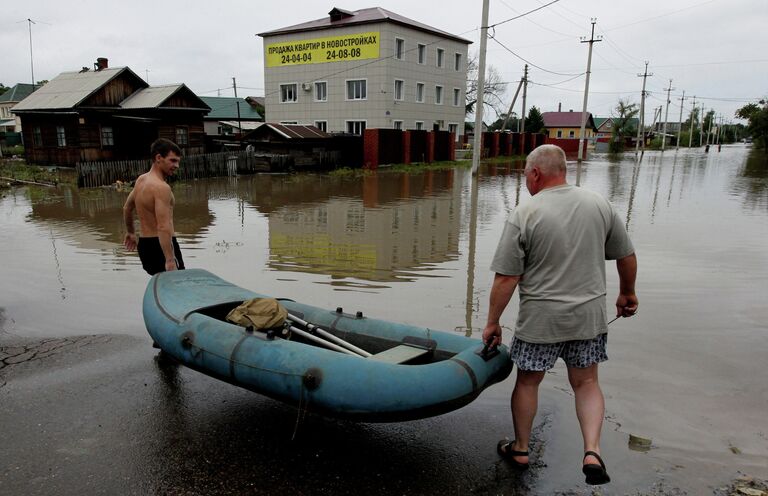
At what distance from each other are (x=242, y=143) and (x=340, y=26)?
11741 millimetres

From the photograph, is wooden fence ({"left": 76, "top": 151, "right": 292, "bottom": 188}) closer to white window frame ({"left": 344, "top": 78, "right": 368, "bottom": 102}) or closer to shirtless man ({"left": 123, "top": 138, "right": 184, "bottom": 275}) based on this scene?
white window frame ({"left": 344, "top": 78, "right": 368, "bottom": 102})

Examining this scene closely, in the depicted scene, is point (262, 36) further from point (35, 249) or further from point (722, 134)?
point (722, 134)

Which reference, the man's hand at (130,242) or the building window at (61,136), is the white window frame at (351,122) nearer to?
the building window at (61,136)

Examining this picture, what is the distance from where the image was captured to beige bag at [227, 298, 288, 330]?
13.5ft

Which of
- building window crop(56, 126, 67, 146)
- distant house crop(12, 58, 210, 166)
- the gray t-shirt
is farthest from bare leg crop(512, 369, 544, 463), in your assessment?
building window crop(56, 126, 67, 146)

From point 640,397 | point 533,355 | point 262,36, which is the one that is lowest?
point 640,397

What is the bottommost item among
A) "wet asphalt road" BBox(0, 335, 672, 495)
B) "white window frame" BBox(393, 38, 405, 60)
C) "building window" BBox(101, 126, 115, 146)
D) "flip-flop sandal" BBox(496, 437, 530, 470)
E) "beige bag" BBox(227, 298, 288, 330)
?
"wet asphalt road" BBox(0, 335, 672, 495)

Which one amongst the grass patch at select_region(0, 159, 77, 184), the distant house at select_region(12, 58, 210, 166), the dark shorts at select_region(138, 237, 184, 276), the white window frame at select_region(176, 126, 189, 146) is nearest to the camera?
the dark shorts at select_region(138, 237, 184, 276)

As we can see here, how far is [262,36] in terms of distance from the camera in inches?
1496

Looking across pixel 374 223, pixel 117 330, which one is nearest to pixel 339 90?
pixel 374 223

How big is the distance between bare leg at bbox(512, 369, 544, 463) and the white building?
3209 centimetres

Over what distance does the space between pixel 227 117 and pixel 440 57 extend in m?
21.0

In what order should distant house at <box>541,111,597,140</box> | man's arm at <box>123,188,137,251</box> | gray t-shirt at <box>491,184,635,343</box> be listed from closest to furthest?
1. gray t-shirt at <box>491,184,635,343</box>
2. man's arm at <box>123,188,137,251</box>
3. distant house at <box>541,111,597,140</box>

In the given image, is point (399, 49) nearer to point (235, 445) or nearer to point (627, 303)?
point (627, 303)
